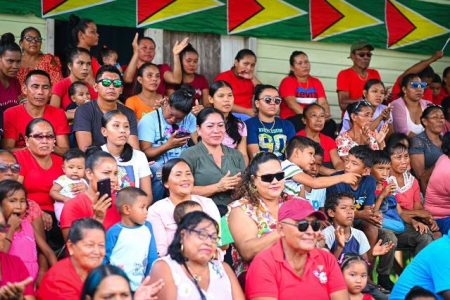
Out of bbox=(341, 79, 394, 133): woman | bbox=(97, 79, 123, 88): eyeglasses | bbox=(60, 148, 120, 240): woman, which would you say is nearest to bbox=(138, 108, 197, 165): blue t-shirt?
bbox=(97, 79, 123, 88): eyeglasses

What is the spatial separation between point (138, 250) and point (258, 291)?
104 cm

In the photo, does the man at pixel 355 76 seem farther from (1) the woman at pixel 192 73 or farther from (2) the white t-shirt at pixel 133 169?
(2) the white t-shirt at pixel 133 169

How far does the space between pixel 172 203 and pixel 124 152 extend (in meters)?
0.90

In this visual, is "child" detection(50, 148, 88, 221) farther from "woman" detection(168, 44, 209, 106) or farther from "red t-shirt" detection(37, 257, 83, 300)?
"woman" detection(168, 44, 209, 106)

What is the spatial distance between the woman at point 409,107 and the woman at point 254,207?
4376 millimetres

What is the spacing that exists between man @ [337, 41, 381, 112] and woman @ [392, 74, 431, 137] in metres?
0.48

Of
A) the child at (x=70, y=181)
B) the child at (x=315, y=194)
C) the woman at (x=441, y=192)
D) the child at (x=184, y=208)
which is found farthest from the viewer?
the woman at (x=441, y=192)

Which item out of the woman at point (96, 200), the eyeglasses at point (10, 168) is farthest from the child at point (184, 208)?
the eyeglasses at point (10, 168)

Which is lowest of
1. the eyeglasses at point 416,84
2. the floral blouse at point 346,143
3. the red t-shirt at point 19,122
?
the floral blouse at point 346,143

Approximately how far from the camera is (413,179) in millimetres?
9984

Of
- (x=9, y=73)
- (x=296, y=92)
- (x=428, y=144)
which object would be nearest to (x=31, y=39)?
(x=9, y=73)

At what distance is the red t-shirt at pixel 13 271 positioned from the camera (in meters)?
5.77

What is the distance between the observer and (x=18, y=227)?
22.5 ft

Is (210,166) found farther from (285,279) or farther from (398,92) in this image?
(398,92)
